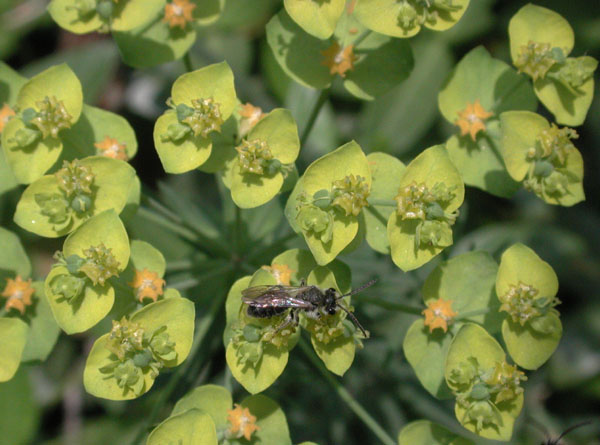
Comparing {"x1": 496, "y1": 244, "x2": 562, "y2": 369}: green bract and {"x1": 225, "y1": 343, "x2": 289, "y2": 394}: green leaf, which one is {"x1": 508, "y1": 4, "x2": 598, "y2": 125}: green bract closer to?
{"x1": 496, "y1": 244, "x2": 562, "y2": 369}: green bract

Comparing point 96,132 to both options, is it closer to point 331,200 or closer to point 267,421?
point 331,200

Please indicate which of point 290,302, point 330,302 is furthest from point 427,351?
point 290,302

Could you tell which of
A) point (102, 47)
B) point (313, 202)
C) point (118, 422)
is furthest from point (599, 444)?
point (102, 47)

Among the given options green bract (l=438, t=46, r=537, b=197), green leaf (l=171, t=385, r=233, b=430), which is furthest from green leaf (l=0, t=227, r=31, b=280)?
green bract (l=438, t=46, r=537, b=197)

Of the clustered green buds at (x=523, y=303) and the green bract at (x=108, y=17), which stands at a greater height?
the green bract at (x=108, y=17)

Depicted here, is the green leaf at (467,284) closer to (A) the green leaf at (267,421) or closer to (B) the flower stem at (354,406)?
(B) the flower stem at (354,406)

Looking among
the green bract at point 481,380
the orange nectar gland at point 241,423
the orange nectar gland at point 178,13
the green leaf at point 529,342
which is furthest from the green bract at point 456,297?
the orange nectar gland at point 178,13
